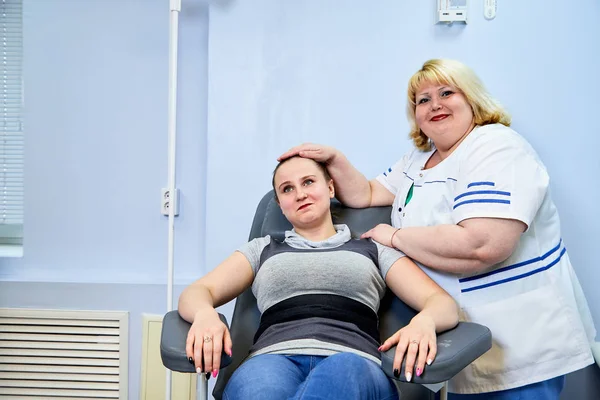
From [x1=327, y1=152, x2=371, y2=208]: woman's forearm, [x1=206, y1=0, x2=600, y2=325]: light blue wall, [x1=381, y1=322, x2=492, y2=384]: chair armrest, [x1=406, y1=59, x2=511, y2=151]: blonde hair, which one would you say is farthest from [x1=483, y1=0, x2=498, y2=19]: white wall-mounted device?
[x1=381, y1=322, x2=492, y2=384]: chair armrest

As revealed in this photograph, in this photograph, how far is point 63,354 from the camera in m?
2.23

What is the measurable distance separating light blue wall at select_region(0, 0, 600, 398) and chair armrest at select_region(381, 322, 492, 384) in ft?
3.09

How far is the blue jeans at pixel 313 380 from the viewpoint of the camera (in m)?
1.16

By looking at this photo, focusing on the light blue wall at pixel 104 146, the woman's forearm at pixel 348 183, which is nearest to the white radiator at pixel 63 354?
the light blue wall at pixel 104 146

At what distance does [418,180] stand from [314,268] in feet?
1.34

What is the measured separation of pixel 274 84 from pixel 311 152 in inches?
19.9

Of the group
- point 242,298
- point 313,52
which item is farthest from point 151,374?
point 313,52

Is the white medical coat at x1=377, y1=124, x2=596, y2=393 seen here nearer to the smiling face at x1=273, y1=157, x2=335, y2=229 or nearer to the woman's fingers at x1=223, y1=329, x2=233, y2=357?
the smiling face at x1=273, y1=157, x2=335, y2=229

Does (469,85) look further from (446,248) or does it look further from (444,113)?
(446,248)

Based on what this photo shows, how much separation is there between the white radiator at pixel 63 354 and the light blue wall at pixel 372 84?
1.82ft

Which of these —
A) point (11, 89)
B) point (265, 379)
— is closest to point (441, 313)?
point (265, 379)

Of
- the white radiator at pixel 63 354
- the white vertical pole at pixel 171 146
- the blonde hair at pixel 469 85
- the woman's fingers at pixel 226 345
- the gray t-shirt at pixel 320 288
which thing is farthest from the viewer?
the white radiator at pixel 63 354

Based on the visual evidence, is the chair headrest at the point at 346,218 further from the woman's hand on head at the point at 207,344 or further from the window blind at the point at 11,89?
the window blind at the point at 11,89

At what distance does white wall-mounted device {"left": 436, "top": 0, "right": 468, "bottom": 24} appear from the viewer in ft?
6.65
